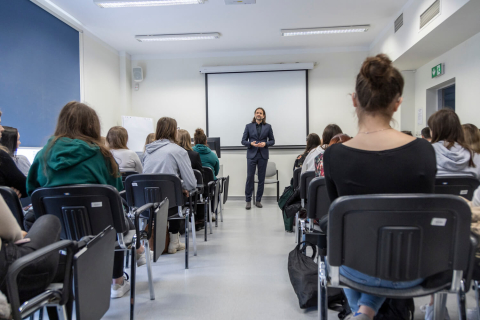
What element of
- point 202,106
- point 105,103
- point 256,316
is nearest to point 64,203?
point 256,316

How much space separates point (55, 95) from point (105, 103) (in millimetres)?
1422

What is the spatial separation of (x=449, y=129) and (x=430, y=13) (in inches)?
92.5

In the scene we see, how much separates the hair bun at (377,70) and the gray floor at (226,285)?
1361 mm

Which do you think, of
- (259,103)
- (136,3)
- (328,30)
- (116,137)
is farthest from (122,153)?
(328,30)

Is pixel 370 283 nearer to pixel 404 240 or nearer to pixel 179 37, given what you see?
pixel 404 240

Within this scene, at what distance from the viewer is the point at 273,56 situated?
6758 millimetres

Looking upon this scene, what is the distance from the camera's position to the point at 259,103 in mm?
6723

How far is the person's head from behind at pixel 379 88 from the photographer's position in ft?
3.88

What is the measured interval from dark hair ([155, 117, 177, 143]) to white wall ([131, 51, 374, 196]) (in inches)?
149

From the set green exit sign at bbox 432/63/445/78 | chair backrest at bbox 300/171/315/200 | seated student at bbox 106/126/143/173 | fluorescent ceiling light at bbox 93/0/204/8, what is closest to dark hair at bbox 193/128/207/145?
seated student at bbox 106/126/143/173

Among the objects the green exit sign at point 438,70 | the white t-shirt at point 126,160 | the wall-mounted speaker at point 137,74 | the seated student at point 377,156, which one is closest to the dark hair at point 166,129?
the white t-shirt at point 126,160

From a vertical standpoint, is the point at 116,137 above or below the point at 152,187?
above

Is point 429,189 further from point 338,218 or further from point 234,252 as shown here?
point 234,252

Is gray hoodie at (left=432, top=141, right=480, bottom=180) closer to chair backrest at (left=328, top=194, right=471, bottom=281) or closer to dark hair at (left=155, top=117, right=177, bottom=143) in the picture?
chair backrest at (left=328, top=194, right=471, bottom=281)
